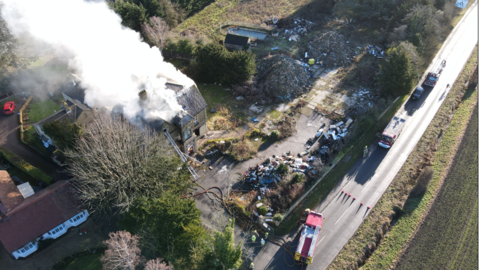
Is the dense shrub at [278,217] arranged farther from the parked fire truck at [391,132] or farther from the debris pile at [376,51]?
the debris pile at [376,51]

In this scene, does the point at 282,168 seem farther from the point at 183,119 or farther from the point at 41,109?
the point at 41,109

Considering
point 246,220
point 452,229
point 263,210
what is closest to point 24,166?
point 246,220

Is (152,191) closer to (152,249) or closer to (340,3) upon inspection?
(152,249)

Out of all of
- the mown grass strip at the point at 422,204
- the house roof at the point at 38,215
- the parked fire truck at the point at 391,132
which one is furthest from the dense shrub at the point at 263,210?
the parked fire truck at the point at 391,132

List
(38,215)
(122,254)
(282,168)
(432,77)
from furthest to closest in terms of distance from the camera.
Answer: (432,77), (282,168), (38,215), (122,254)

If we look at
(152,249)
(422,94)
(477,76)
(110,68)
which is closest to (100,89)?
(110,68)

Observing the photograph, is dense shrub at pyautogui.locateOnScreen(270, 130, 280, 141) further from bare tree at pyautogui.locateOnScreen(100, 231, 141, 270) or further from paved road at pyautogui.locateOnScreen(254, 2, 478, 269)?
bare tree at pyautogui.locateOnScreen(100, 231, 141, 270)

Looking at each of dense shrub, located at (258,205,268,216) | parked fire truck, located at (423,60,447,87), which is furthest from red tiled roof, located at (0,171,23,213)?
parked fire truck, located at (423,60,447,87)
